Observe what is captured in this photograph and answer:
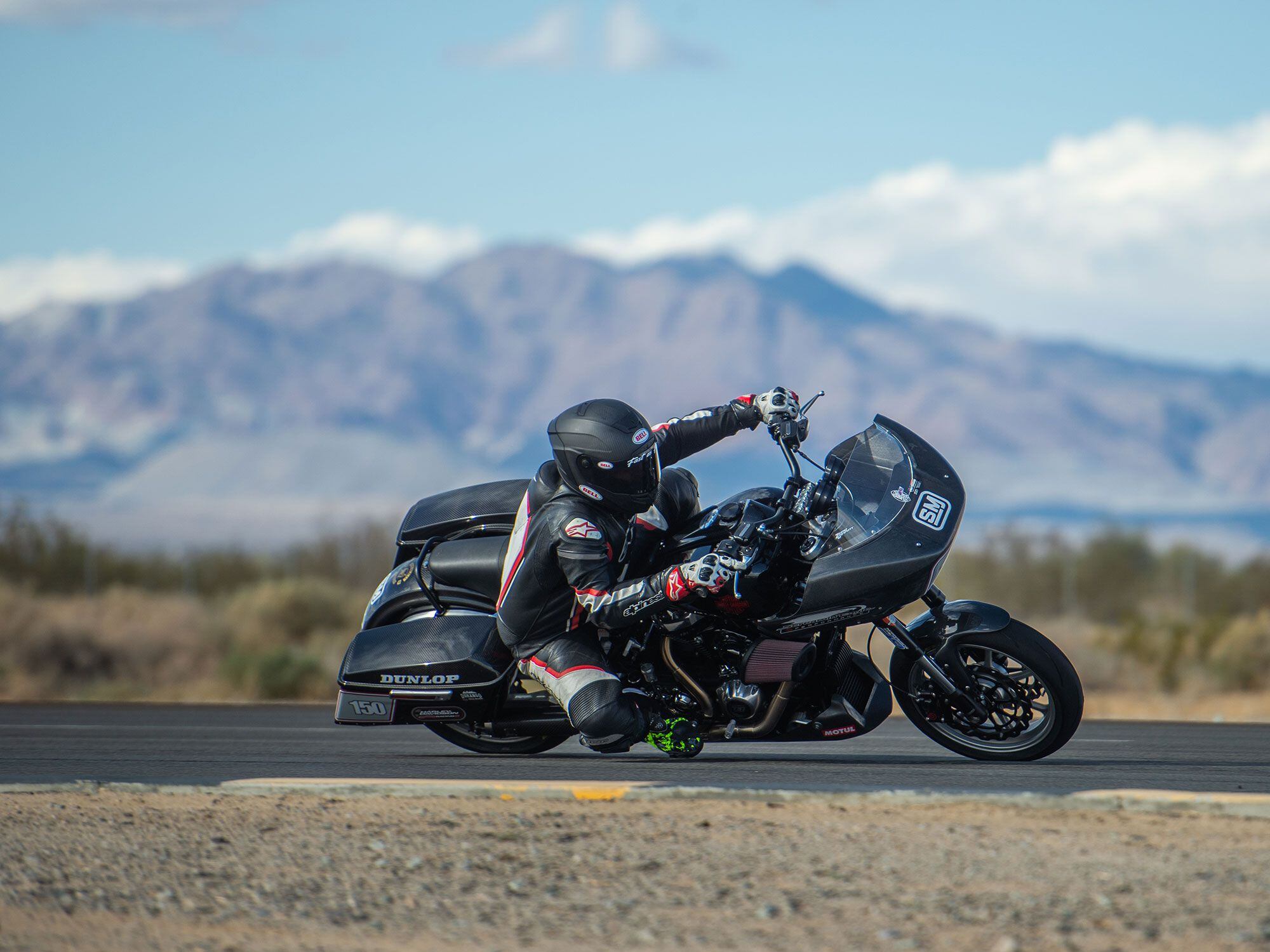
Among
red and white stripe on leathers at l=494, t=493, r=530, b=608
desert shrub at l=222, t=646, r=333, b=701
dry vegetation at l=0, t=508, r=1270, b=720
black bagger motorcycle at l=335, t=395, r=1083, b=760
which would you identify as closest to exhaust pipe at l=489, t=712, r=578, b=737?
black bagger motorcycle at l=335, t=395, r=1083, b=760

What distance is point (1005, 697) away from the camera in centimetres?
796

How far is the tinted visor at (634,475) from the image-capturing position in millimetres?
7875

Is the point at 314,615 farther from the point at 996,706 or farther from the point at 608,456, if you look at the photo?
the point at 996,706

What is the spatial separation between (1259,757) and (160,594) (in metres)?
32.8

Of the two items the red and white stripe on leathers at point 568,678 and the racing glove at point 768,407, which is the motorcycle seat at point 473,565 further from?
the racing glove at point 768,407

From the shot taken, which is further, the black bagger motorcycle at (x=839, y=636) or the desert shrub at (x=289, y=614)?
the desert shrub at (x=289, y=614)

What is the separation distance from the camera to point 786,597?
792 cm

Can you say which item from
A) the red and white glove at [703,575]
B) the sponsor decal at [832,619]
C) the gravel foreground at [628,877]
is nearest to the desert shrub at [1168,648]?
the sponsor decal at [832,619]

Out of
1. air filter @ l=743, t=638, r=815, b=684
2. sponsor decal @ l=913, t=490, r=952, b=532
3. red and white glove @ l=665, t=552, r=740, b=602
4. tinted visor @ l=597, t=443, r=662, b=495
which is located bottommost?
air filter @ l=743, t=638, r=815, b=684

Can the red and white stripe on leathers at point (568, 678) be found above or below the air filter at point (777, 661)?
below

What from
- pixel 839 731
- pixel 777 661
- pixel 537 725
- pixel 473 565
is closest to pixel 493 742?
pixel 537 725

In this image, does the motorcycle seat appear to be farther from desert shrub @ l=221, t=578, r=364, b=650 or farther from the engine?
desert shrub @ l=221, t=578, r=364, b=650

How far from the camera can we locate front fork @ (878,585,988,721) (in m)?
7.83

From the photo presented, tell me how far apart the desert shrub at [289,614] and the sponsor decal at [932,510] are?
2411cm
